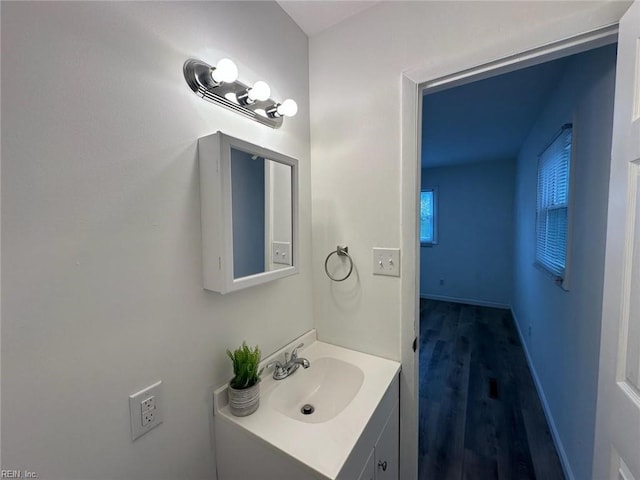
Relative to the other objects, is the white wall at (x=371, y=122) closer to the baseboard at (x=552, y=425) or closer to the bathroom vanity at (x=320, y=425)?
the bathroom vanity at (x=320, y=425)

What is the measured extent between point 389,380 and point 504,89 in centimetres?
239

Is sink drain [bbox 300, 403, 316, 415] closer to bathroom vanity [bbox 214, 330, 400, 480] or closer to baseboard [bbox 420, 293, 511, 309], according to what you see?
bathroom vanity [bbox 214, 330, 400, 480]

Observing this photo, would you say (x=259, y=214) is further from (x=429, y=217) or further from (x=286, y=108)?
(x=429, y=217)

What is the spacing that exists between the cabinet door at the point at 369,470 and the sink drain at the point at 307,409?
30 centimetres

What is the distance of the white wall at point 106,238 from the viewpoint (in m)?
0.58

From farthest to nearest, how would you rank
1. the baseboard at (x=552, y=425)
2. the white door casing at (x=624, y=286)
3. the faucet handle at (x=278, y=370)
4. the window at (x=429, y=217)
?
the window at (x=429, y=217) → the baseboard at (x=552, y=425) → the faucet handle at (x=278, y=370) → the white door casing at (x=624, y=286)

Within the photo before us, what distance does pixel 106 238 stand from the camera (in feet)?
2.31

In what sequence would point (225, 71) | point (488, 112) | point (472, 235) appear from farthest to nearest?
point (472, 235)
point (488, 112)
point (225, 71)

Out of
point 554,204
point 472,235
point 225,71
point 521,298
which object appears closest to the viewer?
point 225,71

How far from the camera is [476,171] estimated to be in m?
4.51

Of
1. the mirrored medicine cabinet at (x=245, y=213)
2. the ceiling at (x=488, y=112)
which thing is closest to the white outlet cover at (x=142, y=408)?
the mirrored medicine cabinet at (x=245, y=213)

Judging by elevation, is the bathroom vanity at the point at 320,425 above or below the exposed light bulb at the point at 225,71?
below

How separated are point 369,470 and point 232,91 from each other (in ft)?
4.86

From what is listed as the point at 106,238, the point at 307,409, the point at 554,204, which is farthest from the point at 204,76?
the point at 554,204
